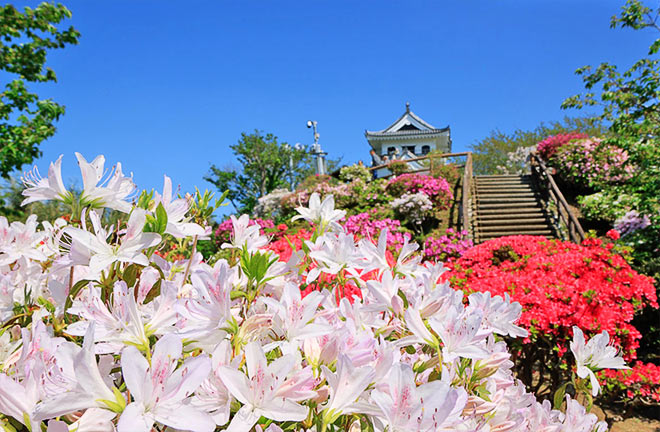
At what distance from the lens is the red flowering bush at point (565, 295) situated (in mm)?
3004

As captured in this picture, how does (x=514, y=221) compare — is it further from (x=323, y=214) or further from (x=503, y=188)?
(x=323, y=214)

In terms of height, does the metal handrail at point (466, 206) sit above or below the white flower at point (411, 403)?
above

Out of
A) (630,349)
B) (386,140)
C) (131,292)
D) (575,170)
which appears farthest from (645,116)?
(386,140)

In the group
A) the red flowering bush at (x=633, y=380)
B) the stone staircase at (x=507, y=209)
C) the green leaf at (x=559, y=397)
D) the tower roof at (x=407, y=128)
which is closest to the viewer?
the green leaf at (x=559, y=397)

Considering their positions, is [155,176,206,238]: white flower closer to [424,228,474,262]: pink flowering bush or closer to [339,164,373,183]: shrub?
[424,228,474,262]: pink flowering bush

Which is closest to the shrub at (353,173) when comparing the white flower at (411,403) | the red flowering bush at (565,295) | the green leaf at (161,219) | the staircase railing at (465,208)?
the staircase railing at (465,208)

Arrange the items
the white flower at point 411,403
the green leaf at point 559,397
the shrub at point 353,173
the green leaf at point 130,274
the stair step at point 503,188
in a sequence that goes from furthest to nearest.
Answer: the shrub at point 353,173 < the stair step at point 503,188 < the green leaf at point 559,397 < the green leaf at point 130,274 < the white flower at point 411,403

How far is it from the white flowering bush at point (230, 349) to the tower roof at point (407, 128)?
133ft

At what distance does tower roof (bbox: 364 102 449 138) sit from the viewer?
40719mm

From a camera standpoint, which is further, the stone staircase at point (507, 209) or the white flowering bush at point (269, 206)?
the white flowering bush at point (269, 206)

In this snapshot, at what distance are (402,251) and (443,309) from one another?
0.26m

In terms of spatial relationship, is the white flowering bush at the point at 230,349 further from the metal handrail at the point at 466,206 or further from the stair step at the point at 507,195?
the stair step at the point at 507,195

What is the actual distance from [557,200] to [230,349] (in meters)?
12.4

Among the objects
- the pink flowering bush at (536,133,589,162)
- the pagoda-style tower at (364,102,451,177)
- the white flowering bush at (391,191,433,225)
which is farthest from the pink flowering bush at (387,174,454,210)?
the pagoda-style tower at (364,102,451,177)
